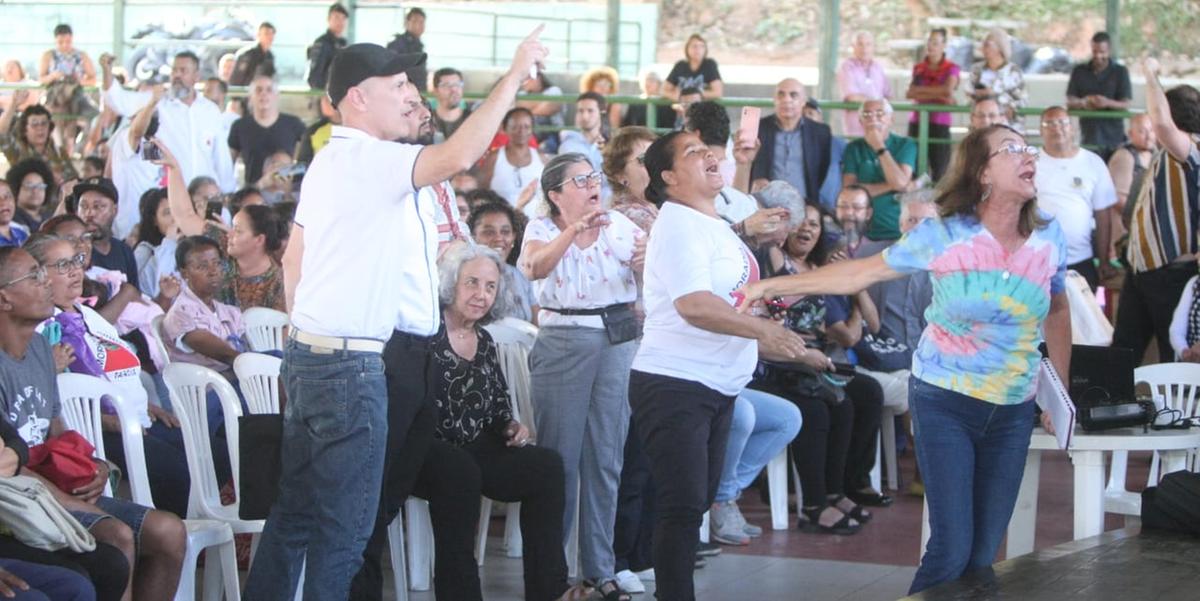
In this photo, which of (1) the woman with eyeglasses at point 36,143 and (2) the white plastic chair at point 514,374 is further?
(1) the woman with eyeglasses at point 36,143

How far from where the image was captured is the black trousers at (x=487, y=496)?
5598 millimetres

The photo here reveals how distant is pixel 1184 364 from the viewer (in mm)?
6699

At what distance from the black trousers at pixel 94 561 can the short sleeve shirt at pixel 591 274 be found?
1933 mm

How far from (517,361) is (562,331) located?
833 millimetres

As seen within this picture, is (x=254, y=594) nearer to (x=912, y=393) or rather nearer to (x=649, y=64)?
(x=912, y=393)

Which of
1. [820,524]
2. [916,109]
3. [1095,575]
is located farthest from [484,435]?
[916,109]

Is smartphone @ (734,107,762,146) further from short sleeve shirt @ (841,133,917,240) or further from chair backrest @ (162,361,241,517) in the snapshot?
short sleeve shirt @ (841,133,917,240)

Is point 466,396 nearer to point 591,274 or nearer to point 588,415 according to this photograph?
point 588,415

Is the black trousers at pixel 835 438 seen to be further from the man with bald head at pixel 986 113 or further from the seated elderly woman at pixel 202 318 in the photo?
the man with bald head at pixel 986 113

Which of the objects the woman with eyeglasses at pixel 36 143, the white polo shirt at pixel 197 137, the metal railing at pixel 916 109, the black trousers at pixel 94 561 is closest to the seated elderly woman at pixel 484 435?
the black trousers at pixel 94 561

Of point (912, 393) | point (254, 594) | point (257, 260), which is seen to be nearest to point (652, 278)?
point (912, 393)

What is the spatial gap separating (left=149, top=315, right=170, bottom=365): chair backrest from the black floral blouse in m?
1.61

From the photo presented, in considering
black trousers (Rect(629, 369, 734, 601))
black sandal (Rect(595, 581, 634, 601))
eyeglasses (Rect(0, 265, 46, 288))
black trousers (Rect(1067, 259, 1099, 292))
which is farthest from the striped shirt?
eyeglasses (Rect(0, 265, 46, 288))

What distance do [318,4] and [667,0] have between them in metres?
3.22
